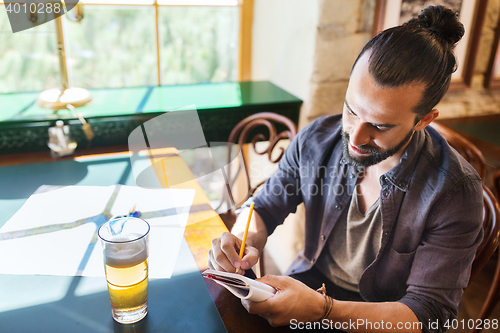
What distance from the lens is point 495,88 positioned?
2371 mm

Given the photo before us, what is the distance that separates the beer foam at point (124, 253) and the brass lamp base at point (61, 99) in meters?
1.15

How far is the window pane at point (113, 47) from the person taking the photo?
2.04 m

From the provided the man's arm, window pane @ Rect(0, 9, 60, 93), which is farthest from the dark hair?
window pane @ Rect(0, 9, 60, 93)

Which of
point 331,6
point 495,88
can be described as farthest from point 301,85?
point 495,88

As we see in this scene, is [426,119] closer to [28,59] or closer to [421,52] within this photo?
[421,52]

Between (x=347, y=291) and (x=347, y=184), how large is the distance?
327 millimetres

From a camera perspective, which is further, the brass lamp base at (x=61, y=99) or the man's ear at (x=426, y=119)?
the brass lamp base at (x=61, y=99)

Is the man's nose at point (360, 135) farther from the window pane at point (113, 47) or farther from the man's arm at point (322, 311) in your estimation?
the window pane at point (113, 47)

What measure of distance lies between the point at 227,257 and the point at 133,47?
1.59 m

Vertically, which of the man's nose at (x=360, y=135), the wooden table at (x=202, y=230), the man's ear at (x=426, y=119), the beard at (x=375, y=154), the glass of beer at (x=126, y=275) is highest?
the man's ear at (x=426, y=119)

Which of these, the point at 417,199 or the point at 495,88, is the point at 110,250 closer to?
the point at 417,199

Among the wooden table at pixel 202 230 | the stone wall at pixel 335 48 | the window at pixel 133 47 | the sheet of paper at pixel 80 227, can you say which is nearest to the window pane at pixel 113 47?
the window at pixel 133 47

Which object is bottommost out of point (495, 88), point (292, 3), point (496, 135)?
point (496, 135)

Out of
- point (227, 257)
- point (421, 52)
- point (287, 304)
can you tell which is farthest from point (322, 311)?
point (421, 52)
